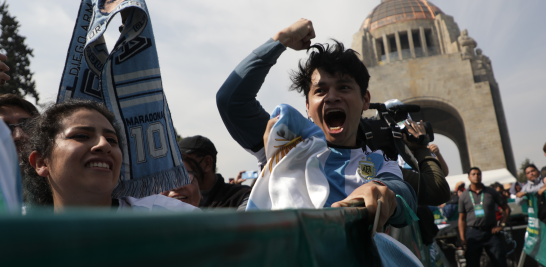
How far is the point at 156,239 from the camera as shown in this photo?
0.41 metres

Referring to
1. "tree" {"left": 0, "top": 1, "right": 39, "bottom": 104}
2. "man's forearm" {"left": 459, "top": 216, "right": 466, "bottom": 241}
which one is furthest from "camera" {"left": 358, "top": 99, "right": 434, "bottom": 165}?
"tree" {"left": 0, "top": 1, "right": 39, "bottom": 104}

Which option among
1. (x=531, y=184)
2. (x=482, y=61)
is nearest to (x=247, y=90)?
(x=531, y=184)

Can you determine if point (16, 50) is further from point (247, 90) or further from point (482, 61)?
point (482, 61)

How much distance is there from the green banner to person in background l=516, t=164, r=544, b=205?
0.19m

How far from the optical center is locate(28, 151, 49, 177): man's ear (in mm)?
1795

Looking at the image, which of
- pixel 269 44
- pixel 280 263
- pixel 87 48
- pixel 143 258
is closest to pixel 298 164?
pixel 269 44

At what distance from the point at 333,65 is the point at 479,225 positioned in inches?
253

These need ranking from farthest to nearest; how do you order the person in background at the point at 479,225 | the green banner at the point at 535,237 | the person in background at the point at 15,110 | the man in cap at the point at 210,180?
the person in background at the point at 479,225
the green banner at the point at 535,237
the man in cap at the point at 210,180
the person in background at the point at 15,110

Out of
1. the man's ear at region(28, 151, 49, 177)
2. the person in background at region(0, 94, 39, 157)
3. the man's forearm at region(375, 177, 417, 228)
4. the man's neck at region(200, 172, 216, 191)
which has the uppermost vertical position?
the person in background at region(0, 94, 39, 157)

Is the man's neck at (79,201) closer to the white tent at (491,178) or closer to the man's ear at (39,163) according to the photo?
the man's ear at (39,163)

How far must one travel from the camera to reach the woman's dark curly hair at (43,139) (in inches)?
71.2

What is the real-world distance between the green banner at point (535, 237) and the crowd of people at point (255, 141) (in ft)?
18.5

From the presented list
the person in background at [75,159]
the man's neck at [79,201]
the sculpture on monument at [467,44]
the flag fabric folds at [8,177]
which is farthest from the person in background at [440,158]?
the sculpture on monument at [467,44]

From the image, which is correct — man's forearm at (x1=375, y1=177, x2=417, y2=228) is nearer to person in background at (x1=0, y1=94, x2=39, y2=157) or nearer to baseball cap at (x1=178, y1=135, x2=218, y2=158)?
person in background at (x1=0, y1=94, x2=39, y2=157)
